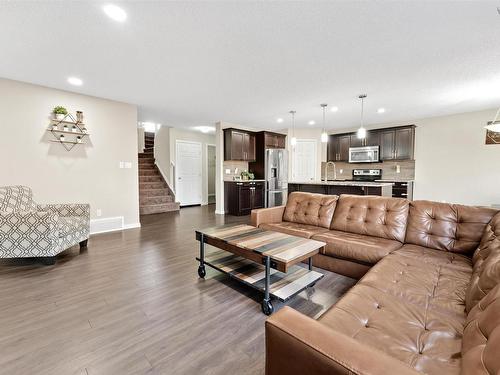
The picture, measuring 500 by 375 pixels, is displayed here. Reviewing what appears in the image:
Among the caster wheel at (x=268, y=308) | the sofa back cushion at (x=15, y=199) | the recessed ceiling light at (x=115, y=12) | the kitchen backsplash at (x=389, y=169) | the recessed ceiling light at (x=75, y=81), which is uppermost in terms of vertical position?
the recessed ceiling light at (x=75, y=81)

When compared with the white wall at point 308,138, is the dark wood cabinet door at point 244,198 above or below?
below

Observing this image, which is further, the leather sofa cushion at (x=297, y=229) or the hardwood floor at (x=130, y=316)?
the leather sofa cushion at (x=297, y=229)

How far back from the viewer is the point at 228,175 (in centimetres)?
674

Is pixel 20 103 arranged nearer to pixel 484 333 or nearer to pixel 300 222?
pixel 300 222

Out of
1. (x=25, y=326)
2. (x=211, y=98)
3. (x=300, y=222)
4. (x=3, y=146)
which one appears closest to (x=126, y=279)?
(x=25, y=326)

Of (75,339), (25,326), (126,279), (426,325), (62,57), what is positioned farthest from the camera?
(62,57)

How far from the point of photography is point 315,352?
0.73m

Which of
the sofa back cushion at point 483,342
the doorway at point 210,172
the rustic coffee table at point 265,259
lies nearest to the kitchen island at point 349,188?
the rustic coffee table at point 265,259

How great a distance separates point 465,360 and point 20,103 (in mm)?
5379

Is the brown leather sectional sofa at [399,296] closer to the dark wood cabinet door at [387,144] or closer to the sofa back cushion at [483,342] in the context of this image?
the sofa back cushion at [483,342]

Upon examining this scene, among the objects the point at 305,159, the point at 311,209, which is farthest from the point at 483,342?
the point at 305,159

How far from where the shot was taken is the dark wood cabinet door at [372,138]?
646 cm

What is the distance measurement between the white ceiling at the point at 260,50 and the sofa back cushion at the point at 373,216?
1740 millimetres

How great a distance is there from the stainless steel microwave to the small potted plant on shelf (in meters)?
6.84
